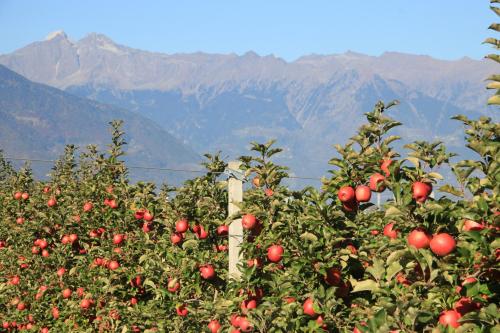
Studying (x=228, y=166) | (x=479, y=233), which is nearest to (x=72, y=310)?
(x=228, y=166)

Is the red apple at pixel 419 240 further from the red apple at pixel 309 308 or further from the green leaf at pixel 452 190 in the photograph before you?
the red apple at pixel 309 308

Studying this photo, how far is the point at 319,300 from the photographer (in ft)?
15.8

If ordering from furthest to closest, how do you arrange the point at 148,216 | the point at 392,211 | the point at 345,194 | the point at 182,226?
1. the point at 148,216
2. the point at 182,226
3. the point at 345,194
4. the point at 392,211

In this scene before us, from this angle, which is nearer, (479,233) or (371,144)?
(479,233)

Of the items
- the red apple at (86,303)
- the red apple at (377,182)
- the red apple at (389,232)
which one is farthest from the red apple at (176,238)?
the red apple at (389,232)

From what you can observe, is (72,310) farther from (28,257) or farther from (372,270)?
(372,270)

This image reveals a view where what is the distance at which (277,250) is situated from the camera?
211 inches

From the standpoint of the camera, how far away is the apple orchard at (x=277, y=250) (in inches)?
147

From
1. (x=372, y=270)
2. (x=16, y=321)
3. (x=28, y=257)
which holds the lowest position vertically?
(x=16, y=321)

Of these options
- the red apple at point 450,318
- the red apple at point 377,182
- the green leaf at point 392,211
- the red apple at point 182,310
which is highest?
the red apple at point 377,182

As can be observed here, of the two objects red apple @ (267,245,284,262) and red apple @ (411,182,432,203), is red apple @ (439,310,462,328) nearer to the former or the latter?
red apple @ (411,182,432,203)

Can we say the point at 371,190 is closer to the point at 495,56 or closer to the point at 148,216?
the point at 495,56

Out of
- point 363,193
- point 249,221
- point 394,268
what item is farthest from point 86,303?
point 394,268

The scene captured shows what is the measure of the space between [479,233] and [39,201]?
8.98 m
